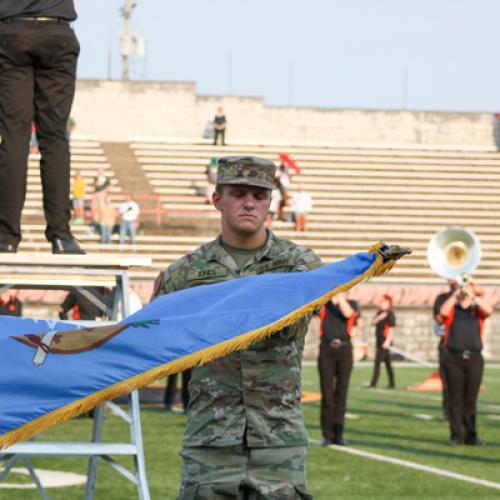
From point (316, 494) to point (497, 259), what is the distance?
28.4 m

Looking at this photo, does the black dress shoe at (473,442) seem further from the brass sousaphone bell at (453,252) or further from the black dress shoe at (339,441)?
the brass sousaphone bell at (453,252)

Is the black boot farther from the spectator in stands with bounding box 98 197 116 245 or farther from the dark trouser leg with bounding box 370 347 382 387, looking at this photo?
the spectator in stands with bounding box 98 197 116 245

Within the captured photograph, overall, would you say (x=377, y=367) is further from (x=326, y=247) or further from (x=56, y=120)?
(x=56, y=120)

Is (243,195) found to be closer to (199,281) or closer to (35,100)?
(199,281)

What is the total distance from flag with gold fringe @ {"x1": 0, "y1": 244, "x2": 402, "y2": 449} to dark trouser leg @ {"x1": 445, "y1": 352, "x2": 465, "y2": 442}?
10.3 metres

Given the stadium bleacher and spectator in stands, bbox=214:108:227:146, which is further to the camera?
spectator in stands, bbox=214:108:227:146

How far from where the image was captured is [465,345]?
16.0 metres

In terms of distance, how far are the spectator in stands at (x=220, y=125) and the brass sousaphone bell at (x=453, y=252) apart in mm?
22382

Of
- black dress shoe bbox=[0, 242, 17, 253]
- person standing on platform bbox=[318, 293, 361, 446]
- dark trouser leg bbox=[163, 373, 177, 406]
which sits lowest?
dark trouser leg bbox=[163, 373, 177, 406]

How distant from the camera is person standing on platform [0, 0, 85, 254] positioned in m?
6.85

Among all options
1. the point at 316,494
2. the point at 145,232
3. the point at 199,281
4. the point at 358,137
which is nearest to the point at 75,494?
the point at 316,494

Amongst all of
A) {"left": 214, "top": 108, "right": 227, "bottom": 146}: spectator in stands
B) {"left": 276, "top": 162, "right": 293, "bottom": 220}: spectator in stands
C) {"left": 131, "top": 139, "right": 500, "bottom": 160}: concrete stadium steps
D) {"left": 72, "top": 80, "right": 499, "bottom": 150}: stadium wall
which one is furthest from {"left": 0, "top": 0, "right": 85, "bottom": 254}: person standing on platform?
{"left": 72, "top": 80, "right": 499, "bottom": 150}: stadium wall

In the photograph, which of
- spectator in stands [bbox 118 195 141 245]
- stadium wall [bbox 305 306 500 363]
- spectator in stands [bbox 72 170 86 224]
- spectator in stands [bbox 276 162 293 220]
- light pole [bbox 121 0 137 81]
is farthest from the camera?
light pole [bbox 121 0 137 81]

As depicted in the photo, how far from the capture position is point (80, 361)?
5.39 meters
